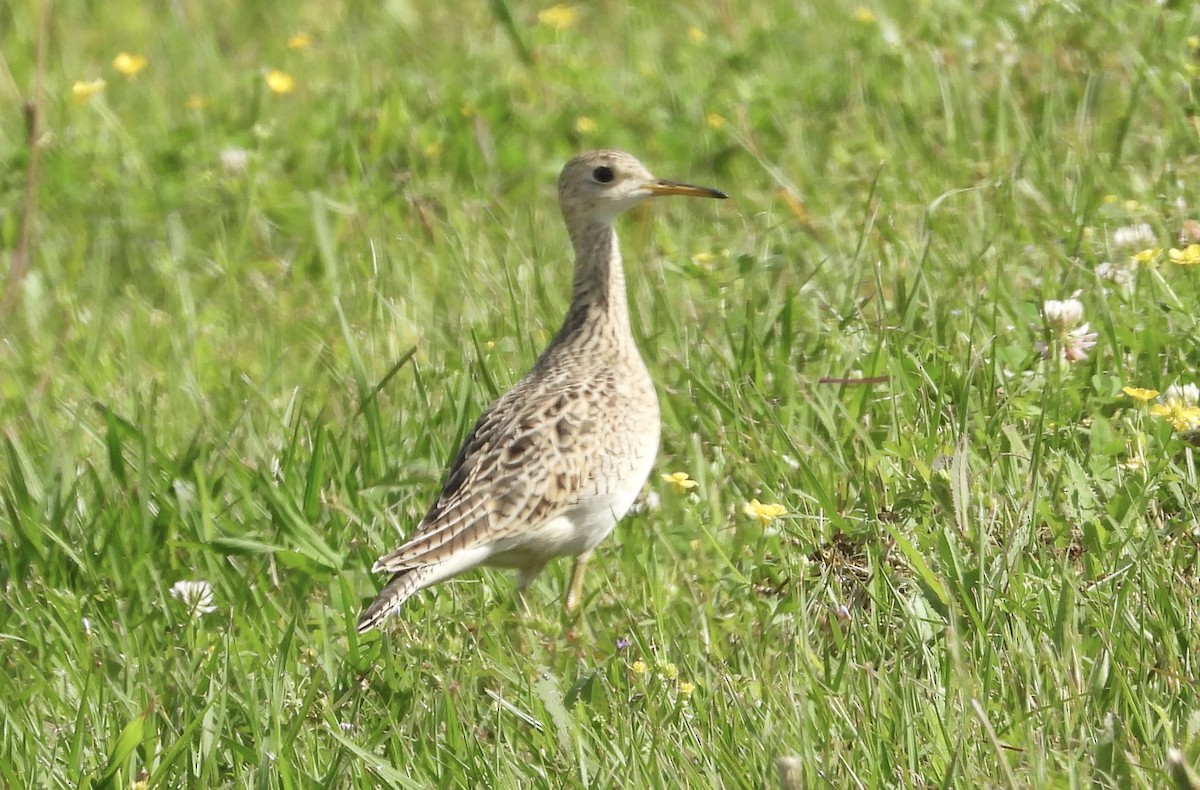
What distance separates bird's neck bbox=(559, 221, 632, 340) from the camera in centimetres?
606

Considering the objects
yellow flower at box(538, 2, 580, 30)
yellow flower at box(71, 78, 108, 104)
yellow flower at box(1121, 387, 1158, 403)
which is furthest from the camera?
yellow flower at box(538, 2, 580, 30)

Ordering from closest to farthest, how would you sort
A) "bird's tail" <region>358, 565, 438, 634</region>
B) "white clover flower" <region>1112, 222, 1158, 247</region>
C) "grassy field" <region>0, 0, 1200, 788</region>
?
"grassy field" <region>0, 0, 1200, 788</region> → "bird's tail" <region>358, 565, 438, 634</region> → "white clover flower" <region>1112, 222, 1158, 247</region>

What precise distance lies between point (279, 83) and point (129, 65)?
1110 millimetres

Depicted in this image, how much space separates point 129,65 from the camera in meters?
9.96

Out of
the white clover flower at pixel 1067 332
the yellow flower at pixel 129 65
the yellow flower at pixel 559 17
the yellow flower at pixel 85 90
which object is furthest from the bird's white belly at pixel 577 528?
the yellow flower at pixel 129 65

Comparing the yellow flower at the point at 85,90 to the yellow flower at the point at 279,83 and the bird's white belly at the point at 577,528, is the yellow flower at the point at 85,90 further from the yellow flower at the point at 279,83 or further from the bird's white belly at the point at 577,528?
the bird's white belly at the point at 577,528

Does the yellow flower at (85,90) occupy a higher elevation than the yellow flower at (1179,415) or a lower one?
lower

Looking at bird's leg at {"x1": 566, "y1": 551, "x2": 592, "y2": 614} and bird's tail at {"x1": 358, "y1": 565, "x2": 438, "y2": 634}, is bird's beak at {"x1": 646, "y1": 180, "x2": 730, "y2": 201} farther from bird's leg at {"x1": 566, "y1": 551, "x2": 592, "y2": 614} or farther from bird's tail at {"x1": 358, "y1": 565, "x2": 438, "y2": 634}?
bird's tail at {"x1": 358, "y1": 565, "x2": 438, "y2": 634}

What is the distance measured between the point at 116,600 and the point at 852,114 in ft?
13.7

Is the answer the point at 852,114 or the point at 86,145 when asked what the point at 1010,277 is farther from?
the point at 86,145

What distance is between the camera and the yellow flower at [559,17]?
9.90 m

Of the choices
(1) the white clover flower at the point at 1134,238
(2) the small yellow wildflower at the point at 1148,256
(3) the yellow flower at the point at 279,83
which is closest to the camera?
(2) the small yellow wildflower at the point at 1148,256

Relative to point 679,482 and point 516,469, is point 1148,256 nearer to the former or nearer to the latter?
point 679,482

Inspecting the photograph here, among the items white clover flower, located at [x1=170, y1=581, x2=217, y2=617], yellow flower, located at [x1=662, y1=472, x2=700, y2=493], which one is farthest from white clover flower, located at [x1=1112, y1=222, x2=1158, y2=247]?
white clover flower, located at [x1=170, y1=581, x2=217, y2=617]
